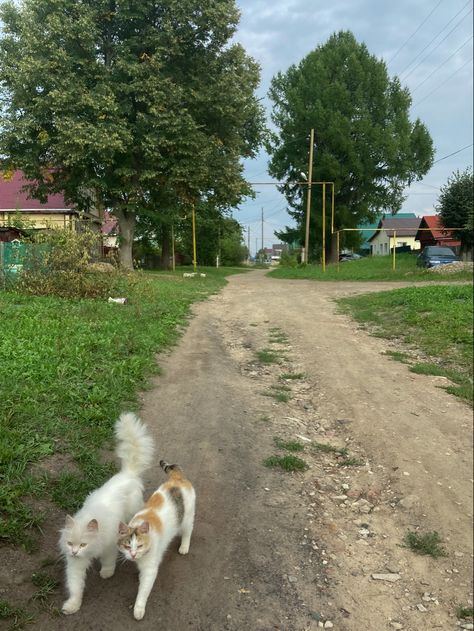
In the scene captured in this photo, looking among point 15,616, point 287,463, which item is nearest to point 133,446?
point 15,616

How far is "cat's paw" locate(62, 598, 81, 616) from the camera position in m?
2.15

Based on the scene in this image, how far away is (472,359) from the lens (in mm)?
2703

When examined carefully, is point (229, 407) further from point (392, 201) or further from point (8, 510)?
point (392, 201)

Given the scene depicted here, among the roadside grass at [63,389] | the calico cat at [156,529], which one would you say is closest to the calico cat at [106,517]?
the calico cat at [156,529]

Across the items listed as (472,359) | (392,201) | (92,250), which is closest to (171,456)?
(472,359)

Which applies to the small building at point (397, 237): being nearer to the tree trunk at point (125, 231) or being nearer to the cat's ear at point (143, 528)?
the cat's ear at point (143, 528)

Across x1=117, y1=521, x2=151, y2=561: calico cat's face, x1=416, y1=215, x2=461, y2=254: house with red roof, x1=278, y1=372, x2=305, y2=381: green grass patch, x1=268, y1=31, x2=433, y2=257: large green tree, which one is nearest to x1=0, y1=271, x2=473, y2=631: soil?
x1=278, y1=372, x2=305, y2=381: green grass patch

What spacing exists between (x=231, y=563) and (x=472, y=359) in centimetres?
161

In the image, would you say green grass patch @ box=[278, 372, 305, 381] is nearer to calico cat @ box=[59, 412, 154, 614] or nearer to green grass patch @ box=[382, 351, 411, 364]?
green grass patch @ box=[382, 351, 411, 364]

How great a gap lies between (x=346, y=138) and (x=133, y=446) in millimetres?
19633

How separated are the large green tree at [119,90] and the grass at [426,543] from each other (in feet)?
46.4

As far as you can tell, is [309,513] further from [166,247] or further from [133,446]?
[166,247]

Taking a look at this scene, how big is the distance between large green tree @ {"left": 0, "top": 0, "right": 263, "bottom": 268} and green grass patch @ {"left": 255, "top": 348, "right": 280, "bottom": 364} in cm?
1054

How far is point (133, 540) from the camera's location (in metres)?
2.00
